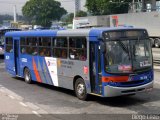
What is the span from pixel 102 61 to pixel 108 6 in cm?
5783

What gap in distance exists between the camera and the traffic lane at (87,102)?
36.3ft

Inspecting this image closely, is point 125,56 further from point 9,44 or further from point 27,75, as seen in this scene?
point 9,44

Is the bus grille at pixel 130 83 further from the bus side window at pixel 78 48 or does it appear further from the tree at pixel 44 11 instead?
the tree at pixel 44 11

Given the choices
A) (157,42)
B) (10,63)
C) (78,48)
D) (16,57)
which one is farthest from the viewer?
(157,42)

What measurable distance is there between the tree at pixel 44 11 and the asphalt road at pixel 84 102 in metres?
94.0

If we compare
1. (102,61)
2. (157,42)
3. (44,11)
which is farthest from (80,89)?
(44,11)

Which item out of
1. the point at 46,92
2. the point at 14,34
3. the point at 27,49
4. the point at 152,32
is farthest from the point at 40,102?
the point at 152,32

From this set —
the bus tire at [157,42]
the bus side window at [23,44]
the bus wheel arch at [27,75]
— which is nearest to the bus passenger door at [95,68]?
the bus wheel arch at [27,75]

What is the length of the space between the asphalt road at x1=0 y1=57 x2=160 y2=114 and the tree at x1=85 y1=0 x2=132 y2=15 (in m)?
53.4

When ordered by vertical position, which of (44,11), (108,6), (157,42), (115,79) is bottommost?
(115,79)

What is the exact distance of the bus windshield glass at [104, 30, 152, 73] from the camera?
1158 centimetres

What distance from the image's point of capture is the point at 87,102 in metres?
12.4

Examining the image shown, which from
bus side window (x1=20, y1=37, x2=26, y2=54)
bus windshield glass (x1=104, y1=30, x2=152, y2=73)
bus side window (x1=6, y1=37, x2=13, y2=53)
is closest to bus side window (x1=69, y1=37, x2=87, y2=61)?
bus windshield glass (x1=104, y1=30, x2=152, y2=73)

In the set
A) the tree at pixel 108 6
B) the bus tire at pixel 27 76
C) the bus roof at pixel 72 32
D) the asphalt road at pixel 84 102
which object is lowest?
Result: the asphalt road at pixel 84 102
